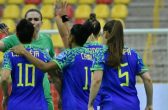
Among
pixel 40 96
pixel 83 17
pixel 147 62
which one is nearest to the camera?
pixel 40 96

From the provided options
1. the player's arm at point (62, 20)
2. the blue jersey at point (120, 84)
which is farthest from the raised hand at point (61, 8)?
the blue jersey at point (120, 84)

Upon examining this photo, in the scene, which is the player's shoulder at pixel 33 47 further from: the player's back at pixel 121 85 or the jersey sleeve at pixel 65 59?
the player's back at pixel 121 85

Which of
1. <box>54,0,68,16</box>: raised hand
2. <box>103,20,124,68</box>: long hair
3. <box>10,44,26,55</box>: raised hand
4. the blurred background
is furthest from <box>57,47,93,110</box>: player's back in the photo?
the blurred background

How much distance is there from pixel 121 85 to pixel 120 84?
2 centimetres

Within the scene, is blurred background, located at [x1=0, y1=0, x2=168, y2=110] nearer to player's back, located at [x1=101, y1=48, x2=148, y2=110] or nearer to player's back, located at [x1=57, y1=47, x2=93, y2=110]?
player's back, located at [x1=57, y1=47, x2=93, y2=110]

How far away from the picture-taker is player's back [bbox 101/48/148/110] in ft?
22.5

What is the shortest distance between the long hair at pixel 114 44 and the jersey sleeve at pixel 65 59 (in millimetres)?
518

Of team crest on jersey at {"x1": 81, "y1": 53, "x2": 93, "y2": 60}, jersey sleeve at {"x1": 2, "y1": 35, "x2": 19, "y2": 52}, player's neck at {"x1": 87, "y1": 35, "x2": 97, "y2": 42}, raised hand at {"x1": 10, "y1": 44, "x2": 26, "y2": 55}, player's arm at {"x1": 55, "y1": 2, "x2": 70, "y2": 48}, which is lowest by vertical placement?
team crest on jersey at {"x1": 81, "y1": 53, "x2": 93, "y2": 60}

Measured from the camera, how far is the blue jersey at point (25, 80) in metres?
7.18

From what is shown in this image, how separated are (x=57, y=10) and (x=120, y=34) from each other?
1.15 m

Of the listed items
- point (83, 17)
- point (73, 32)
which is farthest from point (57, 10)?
point (83, 17)

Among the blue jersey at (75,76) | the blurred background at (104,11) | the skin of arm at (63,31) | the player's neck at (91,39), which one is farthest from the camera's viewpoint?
the blurred background at (104,11)

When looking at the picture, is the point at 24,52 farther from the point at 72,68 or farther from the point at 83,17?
the point at 83,17

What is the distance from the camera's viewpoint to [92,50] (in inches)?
300
